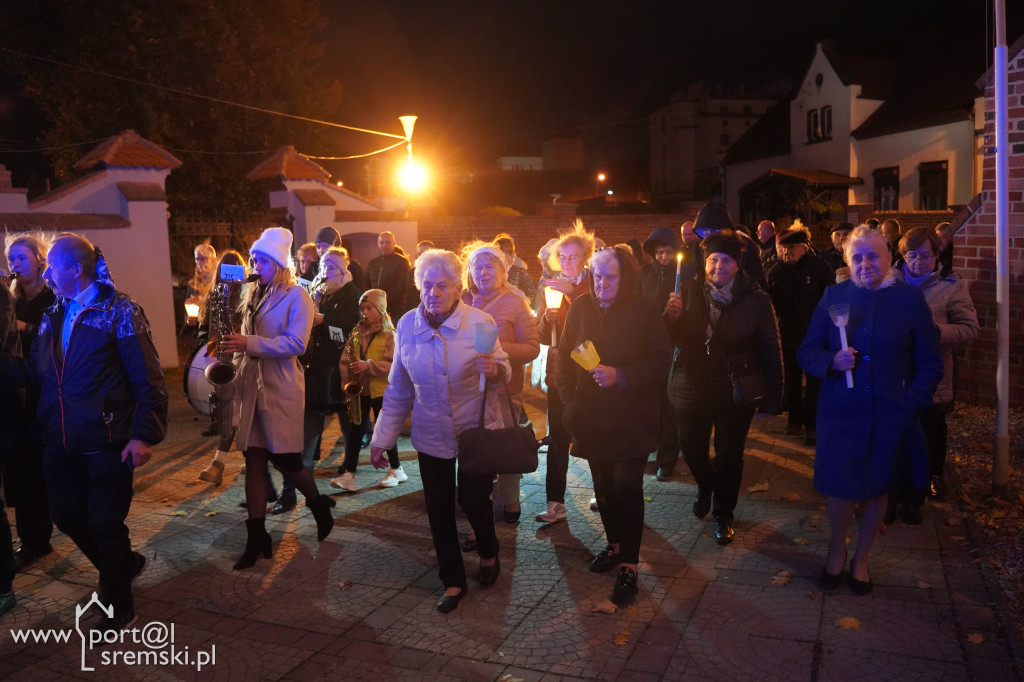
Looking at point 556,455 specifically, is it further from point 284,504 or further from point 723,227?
point 284,504

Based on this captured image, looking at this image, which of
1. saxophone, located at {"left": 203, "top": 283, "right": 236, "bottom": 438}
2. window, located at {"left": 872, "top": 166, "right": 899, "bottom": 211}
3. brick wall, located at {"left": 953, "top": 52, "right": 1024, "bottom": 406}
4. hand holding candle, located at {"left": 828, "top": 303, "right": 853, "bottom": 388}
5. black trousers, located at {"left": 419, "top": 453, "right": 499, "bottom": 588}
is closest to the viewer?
hand holding candle, located at {"left": 828, "top": 303, "right": 853, "bottom": 388}

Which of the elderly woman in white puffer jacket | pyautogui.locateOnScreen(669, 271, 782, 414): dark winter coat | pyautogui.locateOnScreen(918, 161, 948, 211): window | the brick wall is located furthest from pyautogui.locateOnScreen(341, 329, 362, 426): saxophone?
pyautogui.locateOnScreen(918, 161, 948, 211): window

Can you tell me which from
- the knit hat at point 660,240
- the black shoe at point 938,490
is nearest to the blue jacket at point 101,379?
the knit hat at point 660,240

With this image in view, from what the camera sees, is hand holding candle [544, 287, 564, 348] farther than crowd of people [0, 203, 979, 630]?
Yes

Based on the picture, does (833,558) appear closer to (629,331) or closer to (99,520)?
(629,331)

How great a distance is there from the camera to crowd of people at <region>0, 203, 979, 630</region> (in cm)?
420

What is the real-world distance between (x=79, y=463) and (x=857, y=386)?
3.96 meters

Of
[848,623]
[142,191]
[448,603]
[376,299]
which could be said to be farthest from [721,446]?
[142,191]

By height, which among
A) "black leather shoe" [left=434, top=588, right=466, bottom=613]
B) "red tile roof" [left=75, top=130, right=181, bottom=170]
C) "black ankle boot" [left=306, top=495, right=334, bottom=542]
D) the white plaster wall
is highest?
the white plaster wall

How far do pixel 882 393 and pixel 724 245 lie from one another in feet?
4.55

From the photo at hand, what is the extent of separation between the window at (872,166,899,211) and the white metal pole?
2359cm

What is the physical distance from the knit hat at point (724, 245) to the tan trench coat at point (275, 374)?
2507 mm

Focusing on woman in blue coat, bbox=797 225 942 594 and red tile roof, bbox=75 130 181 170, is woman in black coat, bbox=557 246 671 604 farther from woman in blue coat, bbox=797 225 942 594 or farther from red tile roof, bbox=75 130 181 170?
red tile roof, bbox=75 130 181 170

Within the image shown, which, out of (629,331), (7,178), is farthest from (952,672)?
(7,178)
